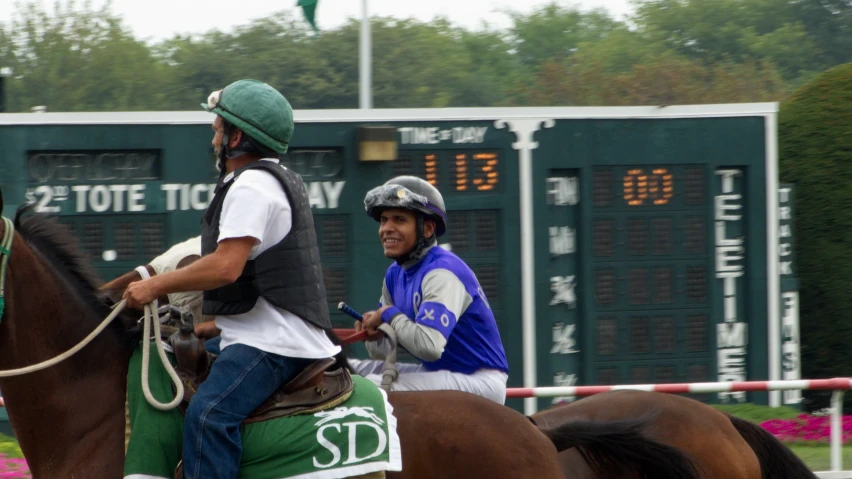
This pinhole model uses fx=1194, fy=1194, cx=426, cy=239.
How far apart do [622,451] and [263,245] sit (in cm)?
170

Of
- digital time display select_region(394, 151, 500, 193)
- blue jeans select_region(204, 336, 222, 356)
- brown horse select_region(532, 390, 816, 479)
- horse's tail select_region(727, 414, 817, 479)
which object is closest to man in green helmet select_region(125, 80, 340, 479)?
blue jeans select_region(204, 336, 222, 356)

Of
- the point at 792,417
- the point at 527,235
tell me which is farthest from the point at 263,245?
the point at 792,417

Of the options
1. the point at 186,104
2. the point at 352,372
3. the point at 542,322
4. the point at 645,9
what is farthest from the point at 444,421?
the point at 645,9

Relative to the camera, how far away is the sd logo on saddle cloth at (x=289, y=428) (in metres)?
3.68

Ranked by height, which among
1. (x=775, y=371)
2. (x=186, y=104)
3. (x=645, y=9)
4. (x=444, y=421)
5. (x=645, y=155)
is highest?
(x=645, y=9)

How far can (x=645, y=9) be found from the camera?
38281 mm

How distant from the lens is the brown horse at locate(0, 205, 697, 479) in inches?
146

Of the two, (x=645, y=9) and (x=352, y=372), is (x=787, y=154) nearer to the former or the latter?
(x=352, y=372)

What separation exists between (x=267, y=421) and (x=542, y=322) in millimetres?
5881

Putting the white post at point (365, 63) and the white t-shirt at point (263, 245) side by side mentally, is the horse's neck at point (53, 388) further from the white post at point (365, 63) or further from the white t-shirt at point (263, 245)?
the white post at point (365, 63)

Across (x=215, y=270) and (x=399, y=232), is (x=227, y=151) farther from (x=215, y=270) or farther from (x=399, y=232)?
(x=399, y=232)

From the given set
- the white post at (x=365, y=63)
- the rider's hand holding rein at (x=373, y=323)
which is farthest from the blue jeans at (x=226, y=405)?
the white post at (x=365, y=63)

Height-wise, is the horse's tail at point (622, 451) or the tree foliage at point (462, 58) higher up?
the tree foliage at point (462, 58)

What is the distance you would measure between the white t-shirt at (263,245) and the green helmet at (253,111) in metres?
0.10
